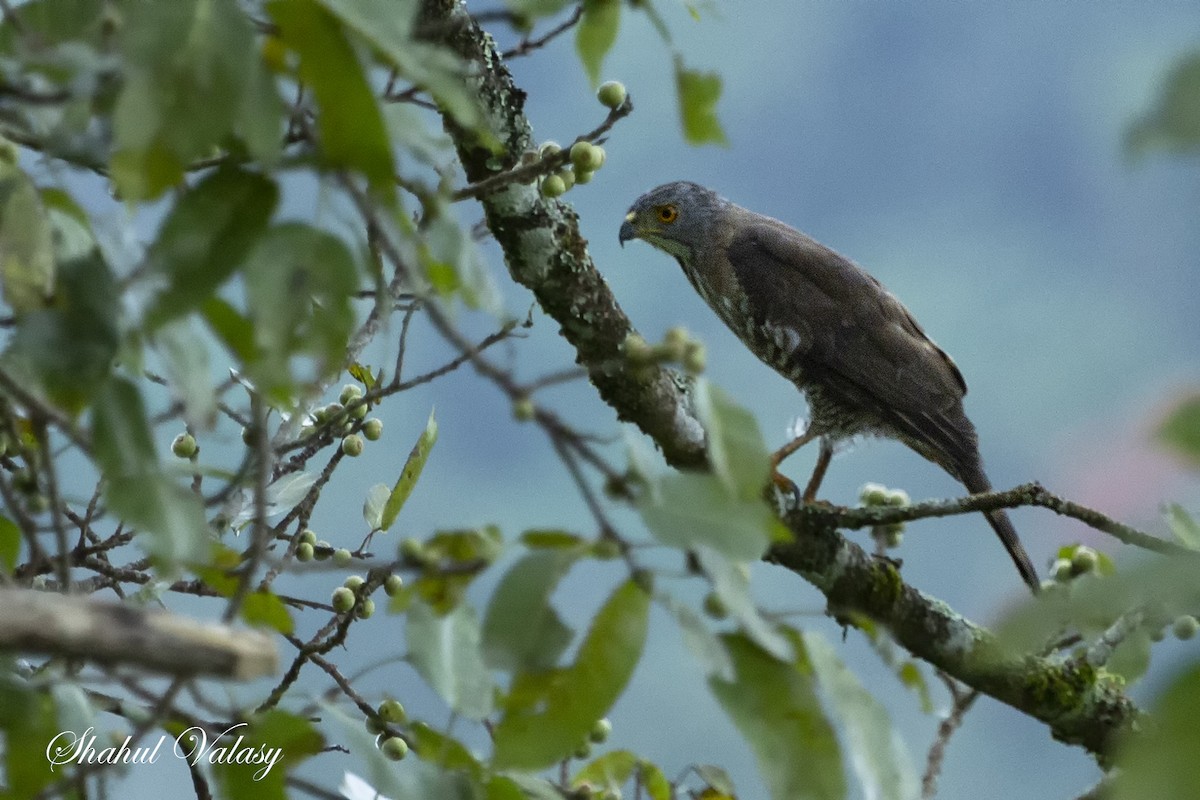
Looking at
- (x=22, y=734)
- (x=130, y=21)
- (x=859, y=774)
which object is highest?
(x=130, y=21)

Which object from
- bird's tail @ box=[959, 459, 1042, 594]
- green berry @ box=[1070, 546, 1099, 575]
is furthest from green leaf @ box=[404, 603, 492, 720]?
bird's tail @ box=[959, 459, 1042, 594]

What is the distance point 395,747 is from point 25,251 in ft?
5.13

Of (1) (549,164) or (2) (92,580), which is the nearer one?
(1) (549,164)

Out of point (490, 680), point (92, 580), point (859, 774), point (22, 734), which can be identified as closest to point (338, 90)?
point (490, 680)

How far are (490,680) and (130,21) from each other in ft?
2.96

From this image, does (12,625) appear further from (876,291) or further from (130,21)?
(876,291)

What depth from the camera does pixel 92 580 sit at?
2.95 m

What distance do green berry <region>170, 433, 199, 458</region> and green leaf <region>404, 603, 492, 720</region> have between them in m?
1.86

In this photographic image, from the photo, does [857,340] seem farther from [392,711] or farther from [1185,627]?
[392,711]

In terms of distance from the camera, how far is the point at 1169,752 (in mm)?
893

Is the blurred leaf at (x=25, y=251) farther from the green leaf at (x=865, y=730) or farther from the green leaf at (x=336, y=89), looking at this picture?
the green leaf at (x=865, y=730)

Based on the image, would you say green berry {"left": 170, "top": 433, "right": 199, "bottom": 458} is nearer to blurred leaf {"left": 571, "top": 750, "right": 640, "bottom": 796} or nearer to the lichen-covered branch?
the lichen-covered branch

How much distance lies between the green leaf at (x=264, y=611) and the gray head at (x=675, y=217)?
147 inches

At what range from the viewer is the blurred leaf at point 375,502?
3316 mm
